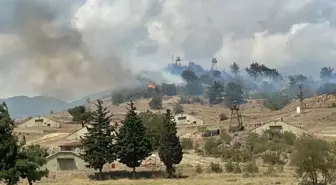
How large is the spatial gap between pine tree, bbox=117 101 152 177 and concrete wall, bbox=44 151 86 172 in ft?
30.9

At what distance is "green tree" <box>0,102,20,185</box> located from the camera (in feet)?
132

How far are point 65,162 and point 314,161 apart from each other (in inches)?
1666

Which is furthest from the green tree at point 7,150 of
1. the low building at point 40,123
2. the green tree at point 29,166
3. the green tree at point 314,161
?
the low building at point 40,123

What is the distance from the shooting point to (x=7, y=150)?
40812mm

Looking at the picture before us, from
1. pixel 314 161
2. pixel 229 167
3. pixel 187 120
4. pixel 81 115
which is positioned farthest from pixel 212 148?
pixel 187 120

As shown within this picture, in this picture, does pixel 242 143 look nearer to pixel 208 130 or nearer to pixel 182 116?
pixel 208 130

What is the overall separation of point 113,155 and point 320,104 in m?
105

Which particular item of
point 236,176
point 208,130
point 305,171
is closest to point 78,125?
point 208,130

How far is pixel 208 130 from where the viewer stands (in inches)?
4828

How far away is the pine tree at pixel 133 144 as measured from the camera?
72125 mm

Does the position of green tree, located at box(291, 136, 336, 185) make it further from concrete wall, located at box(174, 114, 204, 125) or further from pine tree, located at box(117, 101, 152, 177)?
concrete wall, located at box(174, 114, 204, 125)

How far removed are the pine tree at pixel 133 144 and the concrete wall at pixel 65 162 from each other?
9416 millimetres

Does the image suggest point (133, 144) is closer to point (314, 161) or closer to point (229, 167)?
point (229, 167)

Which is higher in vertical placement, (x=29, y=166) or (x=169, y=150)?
(x=169, y=150)
